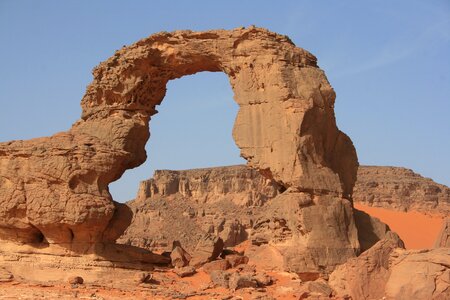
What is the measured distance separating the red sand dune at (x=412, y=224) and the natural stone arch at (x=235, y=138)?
79.0 ft

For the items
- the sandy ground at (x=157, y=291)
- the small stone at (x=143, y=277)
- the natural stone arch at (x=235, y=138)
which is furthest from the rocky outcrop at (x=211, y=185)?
the sandy ground at (x=157, y=291)

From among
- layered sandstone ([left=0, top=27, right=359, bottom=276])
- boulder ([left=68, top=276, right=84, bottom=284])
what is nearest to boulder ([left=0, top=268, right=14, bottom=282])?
layered sandstone ([left=0, top=27, right=359, bottom=276])

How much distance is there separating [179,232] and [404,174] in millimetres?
18034

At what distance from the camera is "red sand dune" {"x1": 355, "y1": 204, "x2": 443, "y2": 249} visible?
40750 millimetres

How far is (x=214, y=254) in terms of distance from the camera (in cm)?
1814

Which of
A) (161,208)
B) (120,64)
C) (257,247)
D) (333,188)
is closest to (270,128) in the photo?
(333,188)

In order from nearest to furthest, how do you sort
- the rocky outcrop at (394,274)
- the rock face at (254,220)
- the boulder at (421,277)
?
the boulder at (421,277)
the rocky outcrop at (394,274)
the rock face at (254,220)

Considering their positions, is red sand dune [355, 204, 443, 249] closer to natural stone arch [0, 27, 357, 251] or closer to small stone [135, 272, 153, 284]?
natural stone arch [0, 27, 357, 251]

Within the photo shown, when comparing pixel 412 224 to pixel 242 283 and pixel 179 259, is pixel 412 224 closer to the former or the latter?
pixel 179 259

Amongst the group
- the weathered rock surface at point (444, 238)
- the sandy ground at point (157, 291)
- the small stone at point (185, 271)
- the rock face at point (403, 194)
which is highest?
the rock face at point (403, 194)

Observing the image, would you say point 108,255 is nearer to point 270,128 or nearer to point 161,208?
point 270,128

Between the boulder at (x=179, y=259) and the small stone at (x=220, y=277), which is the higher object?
the boulder at (x=179, y=259)

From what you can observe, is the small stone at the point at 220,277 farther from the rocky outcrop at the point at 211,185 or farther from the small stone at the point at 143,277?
the rocky outcrop at the point at 211,185

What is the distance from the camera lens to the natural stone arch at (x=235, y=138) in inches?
660
